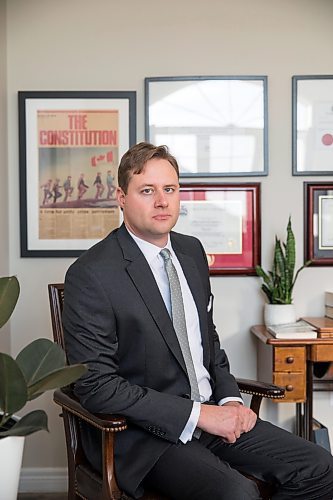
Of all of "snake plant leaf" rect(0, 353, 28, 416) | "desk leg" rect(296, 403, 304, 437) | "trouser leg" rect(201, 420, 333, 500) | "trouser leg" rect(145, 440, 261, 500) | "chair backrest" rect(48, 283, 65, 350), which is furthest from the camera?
"desk leg" rect(296, 403, 304, 437)

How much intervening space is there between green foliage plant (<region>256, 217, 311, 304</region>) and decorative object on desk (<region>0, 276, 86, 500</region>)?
2238 mm

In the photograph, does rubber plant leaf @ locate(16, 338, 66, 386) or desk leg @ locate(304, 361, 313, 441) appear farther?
desk leg @ locate(304, 361, 313, 441)

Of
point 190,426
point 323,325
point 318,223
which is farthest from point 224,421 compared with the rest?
point 318,223

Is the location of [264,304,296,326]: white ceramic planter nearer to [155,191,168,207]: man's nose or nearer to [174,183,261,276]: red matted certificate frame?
[174,183,261,276]: red matted certificate frame

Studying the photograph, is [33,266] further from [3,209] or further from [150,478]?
[150,478]

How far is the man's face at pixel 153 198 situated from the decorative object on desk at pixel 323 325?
1.06 metres

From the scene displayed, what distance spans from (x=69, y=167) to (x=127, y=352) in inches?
61.4

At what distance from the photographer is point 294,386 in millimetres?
3311

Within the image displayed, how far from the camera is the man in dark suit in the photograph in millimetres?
2367

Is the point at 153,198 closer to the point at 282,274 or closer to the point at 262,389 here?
the point at 262,389

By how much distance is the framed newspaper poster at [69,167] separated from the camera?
3809 mm

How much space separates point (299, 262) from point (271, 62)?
3.22 feet

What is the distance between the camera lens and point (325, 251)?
3828mm

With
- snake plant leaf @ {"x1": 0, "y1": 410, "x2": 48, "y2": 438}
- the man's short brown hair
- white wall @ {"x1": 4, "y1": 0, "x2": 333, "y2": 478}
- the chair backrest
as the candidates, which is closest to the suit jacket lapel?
the man's short brown hair
